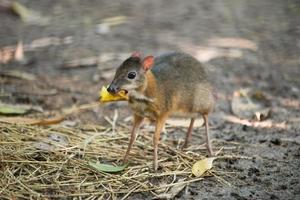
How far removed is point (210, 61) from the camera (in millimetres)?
6996

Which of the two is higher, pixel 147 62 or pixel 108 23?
pixel 147 62

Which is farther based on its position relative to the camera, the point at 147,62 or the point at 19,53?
the point at 19,53

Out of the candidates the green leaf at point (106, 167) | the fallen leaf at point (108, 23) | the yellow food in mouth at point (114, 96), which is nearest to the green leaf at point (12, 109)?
the yellow food in mouth at point (114, 96)

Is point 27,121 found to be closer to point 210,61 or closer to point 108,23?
point 210,61

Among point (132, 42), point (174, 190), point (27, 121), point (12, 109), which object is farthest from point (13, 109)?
point (132, 42)

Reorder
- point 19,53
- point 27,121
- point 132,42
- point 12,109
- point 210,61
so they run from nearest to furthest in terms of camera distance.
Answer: point 27,121 < point 12,109 < point 210,61 < point 19,53 < point 132,42

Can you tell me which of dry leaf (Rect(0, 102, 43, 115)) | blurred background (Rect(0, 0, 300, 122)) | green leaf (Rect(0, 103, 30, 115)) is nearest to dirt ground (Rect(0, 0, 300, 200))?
blurred background (Rect(0, 0, 300, 122))

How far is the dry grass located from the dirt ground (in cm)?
21

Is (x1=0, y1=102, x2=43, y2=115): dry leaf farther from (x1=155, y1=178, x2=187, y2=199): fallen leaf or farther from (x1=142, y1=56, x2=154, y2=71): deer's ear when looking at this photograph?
(x1=155, y1=178, x2=187, y2=199): fallen leaf

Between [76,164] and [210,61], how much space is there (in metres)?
3.18

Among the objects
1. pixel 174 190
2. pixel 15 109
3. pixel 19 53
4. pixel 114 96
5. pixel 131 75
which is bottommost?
pixel 174 190

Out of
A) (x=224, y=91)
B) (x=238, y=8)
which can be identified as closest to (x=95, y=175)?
(x=224, y=91)

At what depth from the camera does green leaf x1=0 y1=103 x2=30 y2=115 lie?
5265 millimetres

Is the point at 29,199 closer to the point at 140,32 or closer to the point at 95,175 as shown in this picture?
the point at 95,175
